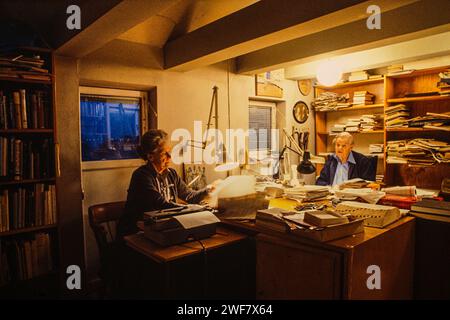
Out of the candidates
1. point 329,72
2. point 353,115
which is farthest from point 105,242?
point 353,115

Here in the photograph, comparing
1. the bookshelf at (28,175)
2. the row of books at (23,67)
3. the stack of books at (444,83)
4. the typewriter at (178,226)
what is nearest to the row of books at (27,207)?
the bookshelf at (28,175)

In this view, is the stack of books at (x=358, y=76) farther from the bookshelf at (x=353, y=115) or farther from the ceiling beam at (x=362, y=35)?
the ceiling beam at (x=362, y=35)

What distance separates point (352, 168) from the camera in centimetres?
373

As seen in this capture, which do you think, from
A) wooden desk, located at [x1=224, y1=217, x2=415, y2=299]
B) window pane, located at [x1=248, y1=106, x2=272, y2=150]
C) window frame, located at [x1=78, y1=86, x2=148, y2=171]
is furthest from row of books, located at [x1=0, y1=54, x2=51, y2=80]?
window pane, located at [x1=248, y1=106, x2=272, y2=150]

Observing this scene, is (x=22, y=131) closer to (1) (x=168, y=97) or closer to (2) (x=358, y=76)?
(1) (x=168, y=97)

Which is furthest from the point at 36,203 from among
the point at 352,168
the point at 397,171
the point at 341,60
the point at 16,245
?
the point at 397,171

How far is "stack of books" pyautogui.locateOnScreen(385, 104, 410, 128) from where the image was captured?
3971 mm

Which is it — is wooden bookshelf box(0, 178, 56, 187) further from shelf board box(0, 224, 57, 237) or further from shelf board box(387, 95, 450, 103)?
shelf board box(387, 95, 450, 103)

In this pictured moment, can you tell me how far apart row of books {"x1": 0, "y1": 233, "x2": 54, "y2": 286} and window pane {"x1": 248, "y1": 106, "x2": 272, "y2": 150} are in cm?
273

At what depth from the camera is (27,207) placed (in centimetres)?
242

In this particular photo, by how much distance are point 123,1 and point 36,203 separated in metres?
1.59

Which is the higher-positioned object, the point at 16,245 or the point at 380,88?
the point at 380,88
